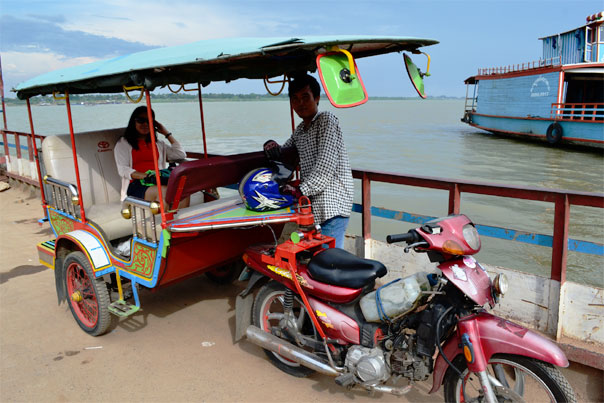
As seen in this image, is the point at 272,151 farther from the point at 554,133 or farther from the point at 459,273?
the point at 554,133

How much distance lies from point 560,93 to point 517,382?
20.5 m

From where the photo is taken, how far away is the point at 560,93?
19.4 metres

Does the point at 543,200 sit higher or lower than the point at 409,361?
higher

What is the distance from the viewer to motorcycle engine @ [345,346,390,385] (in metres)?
2.61

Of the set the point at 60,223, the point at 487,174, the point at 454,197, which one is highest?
the point at 454,197

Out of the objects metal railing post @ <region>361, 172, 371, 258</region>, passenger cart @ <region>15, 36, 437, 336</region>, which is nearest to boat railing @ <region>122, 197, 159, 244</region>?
passenger cart @ <region>15, 36, 437, 336</region>

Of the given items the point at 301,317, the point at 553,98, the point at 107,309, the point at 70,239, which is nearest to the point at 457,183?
the point at 301,317

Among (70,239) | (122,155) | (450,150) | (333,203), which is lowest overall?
(450,150)

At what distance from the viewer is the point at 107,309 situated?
3740 mm

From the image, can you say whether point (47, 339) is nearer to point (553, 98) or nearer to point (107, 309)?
point (107, 309)

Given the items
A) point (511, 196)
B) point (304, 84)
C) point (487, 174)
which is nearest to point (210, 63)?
point (304, 84)

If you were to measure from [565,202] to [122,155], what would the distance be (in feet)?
12.8

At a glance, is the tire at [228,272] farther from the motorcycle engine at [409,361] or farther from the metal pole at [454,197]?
the motorcycle engine at [409,361]

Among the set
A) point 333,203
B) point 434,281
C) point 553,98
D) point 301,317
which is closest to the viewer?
point 434,281
